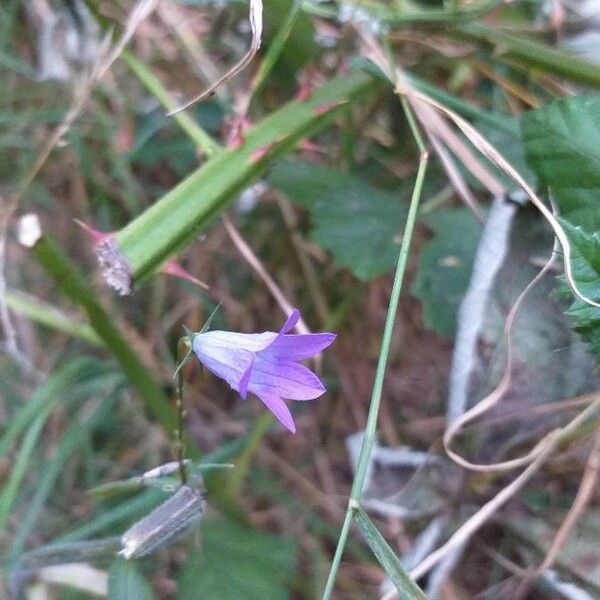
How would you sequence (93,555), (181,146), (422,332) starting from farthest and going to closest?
1. (422,332)
2. (181,146)
3. (93,555)

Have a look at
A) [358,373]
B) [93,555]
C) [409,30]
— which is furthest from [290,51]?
[93,555]

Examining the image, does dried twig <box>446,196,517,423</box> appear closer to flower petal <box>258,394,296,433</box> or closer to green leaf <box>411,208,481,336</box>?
green leaf <box>411,208,481,336</box>

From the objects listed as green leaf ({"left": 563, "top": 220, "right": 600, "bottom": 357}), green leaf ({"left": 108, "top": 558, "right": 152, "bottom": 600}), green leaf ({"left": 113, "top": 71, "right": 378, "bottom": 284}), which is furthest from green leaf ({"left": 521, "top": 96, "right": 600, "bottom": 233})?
green leaf ({"left": 108, "top": 558, "right": 152, "bottom": 600})

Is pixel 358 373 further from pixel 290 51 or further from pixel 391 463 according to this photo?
pixel 290 51

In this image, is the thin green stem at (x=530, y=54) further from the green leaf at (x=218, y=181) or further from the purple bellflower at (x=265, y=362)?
the purple bellflower at (x=265, y=362)

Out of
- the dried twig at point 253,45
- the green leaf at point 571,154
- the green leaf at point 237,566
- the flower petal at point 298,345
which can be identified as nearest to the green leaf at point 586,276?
the green leaf at point 571,154

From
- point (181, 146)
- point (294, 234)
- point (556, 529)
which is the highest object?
point (181, 146)

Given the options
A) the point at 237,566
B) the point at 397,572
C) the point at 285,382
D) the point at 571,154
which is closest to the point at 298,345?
the point at 285,382

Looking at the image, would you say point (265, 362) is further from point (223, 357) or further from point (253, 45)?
point (253, 45)
